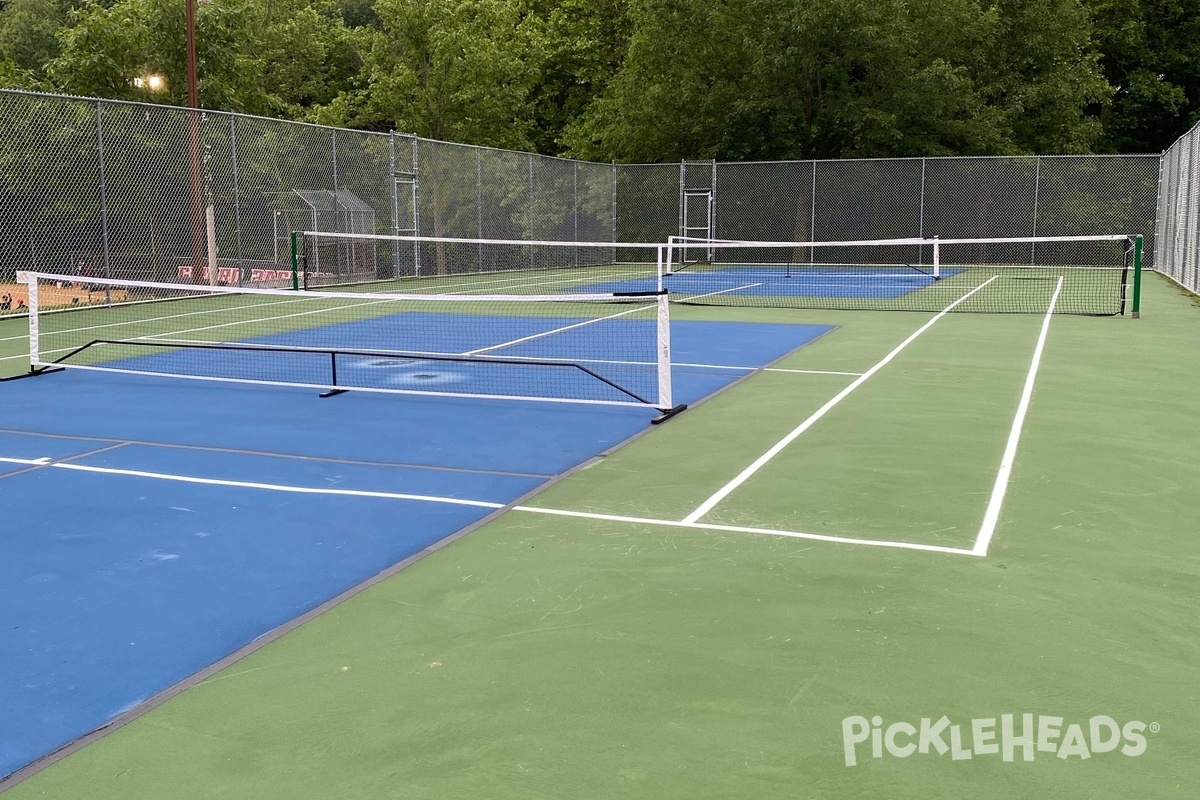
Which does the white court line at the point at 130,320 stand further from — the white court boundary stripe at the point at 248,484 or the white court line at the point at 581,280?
the white court boundary stripe at the point at 248,484

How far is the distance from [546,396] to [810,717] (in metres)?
6.39

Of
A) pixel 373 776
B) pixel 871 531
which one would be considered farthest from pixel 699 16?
pixel 373 776

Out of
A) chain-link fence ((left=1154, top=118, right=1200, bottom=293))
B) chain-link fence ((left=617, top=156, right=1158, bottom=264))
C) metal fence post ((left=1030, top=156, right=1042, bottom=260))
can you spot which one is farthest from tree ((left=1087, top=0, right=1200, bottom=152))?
chain-link fence ((left=1154, top=118, right=1200, bottom=293))

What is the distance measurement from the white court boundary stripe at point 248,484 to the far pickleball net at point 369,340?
83.8 inches

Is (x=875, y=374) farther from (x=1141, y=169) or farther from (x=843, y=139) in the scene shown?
(x=843, y=139)

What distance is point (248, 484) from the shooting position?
676cm

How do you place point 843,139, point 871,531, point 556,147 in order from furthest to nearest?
point 556,147 → point 843,139 → point 871,531

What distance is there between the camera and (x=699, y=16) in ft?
118

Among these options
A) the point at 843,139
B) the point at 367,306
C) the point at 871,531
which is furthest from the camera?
the point at 843,139

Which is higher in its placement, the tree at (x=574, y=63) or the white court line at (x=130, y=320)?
the tree at (x=574, y=63)

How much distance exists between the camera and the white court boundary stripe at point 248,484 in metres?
6.38

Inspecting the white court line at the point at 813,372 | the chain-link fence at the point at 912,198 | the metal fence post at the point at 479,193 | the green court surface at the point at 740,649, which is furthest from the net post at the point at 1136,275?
the metal fence post at the point at 479,193

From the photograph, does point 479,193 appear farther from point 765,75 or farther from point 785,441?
point 785,441

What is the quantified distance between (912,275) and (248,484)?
2329cm
